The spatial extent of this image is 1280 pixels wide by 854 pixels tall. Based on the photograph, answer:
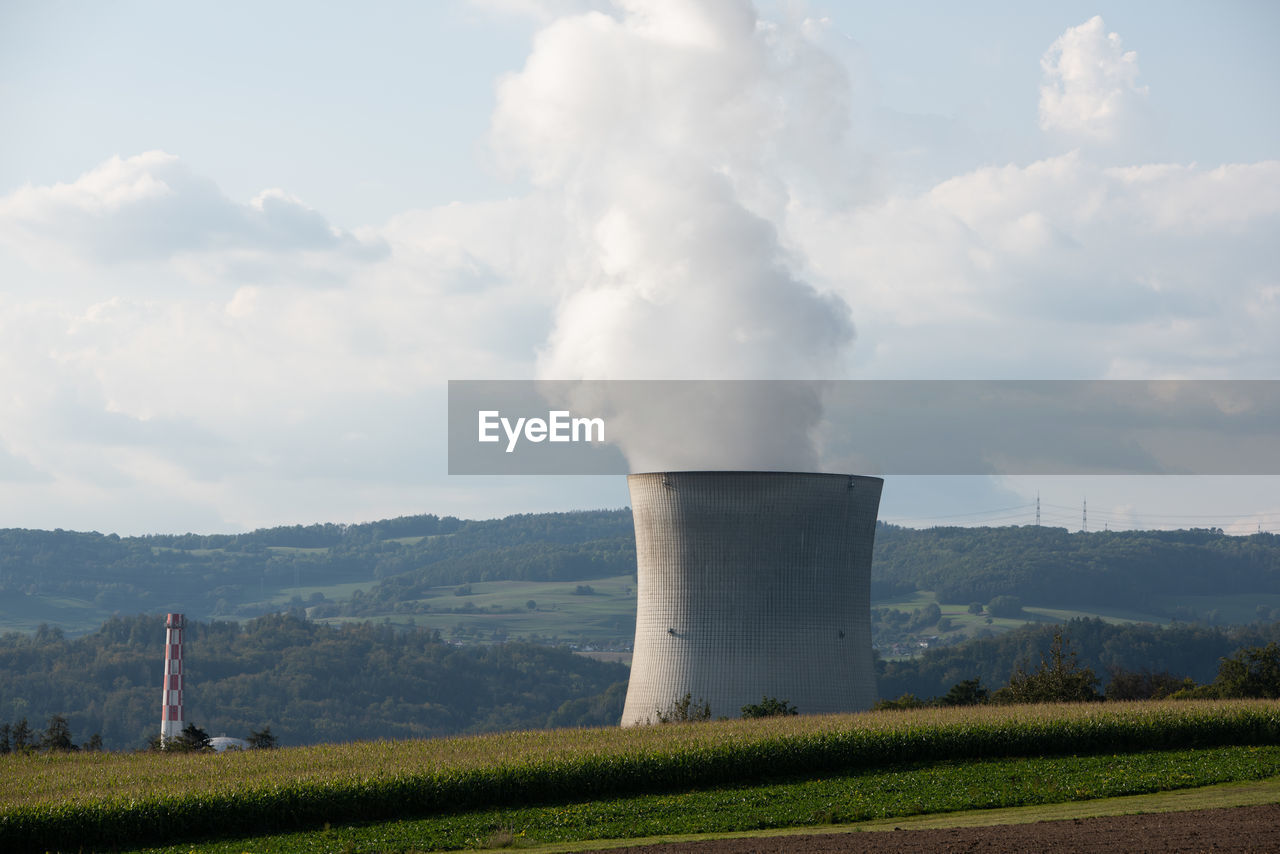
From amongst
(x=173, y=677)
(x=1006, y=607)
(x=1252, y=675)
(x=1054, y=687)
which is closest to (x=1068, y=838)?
(x=1054, y=687)

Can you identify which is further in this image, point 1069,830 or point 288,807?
point 288,807

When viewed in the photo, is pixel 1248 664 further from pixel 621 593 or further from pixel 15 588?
pixel 15 588

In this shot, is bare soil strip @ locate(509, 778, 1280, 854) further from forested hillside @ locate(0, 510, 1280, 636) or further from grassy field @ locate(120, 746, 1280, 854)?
forested hillside @ locate(0, 510, 1280, 636)

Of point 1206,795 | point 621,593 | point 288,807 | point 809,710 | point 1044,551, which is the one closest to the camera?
point 1206,795

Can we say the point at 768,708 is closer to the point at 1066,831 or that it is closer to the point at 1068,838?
the point at 1066,831

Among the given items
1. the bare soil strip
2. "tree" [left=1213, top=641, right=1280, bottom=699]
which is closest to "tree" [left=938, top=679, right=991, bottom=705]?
"tree" [left=1213, top=641, right=1280, bottom=699]

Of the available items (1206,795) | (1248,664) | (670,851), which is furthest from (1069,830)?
(1248,664)

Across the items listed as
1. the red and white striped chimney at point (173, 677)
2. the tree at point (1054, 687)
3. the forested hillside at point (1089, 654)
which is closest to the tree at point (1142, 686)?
the tree at point (1054, 687)
